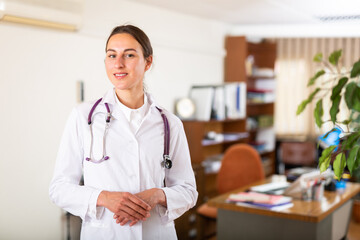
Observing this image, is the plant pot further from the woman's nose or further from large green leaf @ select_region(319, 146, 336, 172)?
the woman's nose

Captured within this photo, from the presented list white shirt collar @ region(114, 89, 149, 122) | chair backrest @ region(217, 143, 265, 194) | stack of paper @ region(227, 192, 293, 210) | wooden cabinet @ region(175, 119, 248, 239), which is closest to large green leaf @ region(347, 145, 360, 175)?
white shirt collar @ region(114, 89, 149, 122)

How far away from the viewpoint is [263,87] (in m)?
7.08

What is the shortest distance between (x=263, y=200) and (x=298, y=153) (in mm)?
3836

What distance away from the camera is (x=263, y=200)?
3.29 metres

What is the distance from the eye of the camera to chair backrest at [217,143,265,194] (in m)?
4.34

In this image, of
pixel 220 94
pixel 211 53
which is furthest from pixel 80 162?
pixel 211 53

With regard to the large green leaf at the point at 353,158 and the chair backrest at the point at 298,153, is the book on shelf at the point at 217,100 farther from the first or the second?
the large green leaf at the point at 353,158

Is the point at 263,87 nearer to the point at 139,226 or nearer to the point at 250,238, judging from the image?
the point at 250,238

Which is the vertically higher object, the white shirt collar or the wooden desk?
the white shirt collar

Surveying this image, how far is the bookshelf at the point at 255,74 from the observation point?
6.26 metres

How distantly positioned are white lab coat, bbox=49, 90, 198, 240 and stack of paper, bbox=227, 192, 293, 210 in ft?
5.19

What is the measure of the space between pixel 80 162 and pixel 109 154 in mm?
108

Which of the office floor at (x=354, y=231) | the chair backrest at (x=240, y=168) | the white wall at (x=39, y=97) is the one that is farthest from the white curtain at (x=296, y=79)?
the white wall at (x=39, y=97)

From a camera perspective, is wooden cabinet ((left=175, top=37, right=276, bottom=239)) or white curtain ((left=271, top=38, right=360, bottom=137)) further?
white curtain ((left=271, top=38, right=360, bottom=137))
